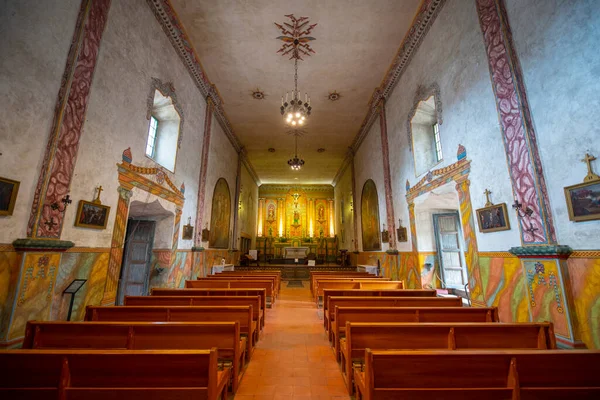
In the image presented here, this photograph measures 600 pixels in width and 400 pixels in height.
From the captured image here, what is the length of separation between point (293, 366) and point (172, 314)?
1.81 meters

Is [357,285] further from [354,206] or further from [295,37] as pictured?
[354,206]

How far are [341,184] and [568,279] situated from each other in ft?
53.9

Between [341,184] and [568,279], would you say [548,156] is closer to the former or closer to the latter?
[568,279]

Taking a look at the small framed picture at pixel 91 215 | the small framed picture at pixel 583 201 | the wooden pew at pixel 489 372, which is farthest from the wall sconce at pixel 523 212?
the small framed picture at pixel 91 215

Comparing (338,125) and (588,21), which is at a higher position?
(338,125)

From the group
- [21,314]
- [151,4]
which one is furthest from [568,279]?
[151,4]

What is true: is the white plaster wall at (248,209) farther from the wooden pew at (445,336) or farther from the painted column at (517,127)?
the painted column at (517,127)

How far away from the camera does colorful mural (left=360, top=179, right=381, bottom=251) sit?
36.5 feet

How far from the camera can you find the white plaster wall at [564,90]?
11.2 ft

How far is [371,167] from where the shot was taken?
39.7 ft

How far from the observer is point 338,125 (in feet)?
43.6

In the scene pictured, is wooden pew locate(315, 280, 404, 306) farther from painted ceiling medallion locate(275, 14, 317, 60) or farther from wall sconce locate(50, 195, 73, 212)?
painted ceiling medallion locate(275, 14, 317, 60)

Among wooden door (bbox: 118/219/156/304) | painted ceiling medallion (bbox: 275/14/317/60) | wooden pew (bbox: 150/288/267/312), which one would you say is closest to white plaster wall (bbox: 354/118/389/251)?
painted ceiling medallion (bbox: 275/14/317/60)

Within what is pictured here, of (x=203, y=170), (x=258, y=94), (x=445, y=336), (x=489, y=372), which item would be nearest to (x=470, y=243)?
(x=445, y=336)
